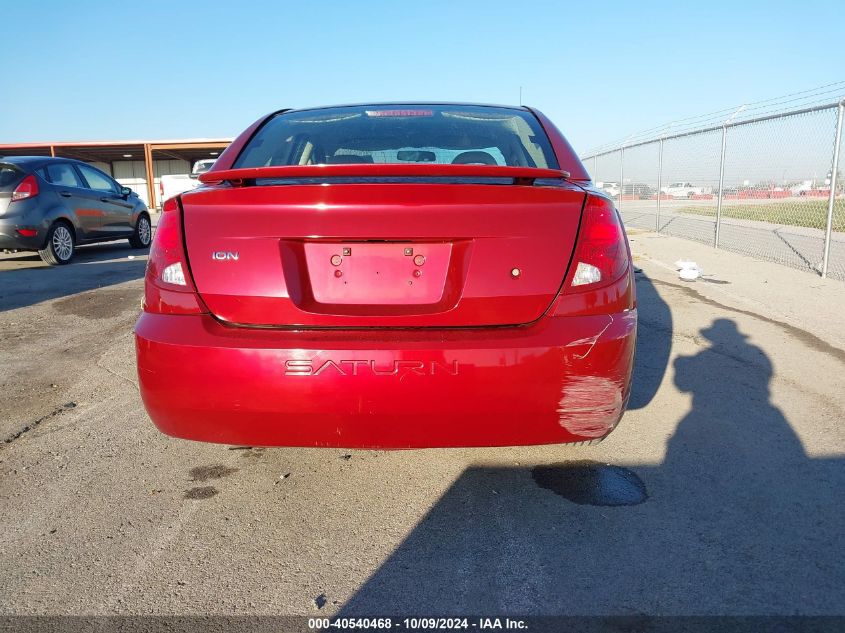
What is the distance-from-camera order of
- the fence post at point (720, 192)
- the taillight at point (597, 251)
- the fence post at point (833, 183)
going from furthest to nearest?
the fence post at point (720, 192), the fence post at point (833, 183), the taillight at point (597, 251)

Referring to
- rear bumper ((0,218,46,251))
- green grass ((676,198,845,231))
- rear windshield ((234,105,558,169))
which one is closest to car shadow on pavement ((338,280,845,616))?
rear windshield ((234,105,558,169))

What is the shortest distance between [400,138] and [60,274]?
7.14 m

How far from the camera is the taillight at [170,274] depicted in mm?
2170

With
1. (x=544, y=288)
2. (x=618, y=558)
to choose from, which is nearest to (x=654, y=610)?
(x=618, y=558)

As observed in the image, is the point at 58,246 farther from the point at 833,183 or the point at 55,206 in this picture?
the point at 833,183

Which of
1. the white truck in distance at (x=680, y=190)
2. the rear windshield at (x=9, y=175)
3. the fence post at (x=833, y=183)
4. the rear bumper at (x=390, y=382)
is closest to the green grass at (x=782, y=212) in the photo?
the white truck in distance at (x=680, y=190)

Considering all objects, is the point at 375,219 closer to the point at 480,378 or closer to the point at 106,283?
the point at 480,378

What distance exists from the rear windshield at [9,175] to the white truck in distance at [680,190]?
38.5ft

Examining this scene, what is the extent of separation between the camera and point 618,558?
2121 mm

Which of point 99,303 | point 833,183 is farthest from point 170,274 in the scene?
point 833,183

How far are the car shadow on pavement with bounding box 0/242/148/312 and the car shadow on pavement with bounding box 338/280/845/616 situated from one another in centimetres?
570

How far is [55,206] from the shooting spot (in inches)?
362

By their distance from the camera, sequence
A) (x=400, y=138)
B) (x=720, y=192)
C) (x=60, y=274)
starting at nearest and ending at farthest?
(x=400, y=138), (x=60, y=274), (x=720, y=192)

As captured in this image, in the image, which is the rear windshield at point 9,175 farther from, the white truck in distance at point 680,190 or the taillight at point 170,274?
the white truck in distance at point 680,190
